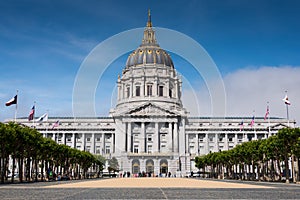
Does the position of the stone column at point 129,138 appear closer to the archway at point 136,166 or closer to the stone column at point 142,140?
the stone column at point 142,140

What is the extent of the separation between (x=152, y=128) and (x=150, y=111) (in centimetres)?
603

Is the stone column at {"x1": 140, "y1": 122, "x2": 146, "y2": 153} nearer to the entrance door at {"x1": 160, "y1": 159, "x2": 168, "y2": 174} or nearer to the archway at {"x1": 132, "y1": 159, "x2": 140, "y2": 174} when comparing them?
Result: the archway at {"x1": 132, "y1": 159, "x2": 140, "y2": 174}

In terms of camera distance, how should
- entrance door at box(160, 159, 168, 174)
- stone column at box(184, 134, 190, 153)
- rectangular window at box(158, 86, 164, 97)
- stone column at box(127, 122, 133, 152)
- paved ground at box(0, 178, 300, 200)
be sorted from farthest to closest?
Result: rectangular window at box(158, 86, 164, 97) < stone column at box(184, 134, 190, 153) < stone column at box(127, 122, 133, 152) < entrance door at box(160, 159, 168, 174) < paved ground at box(0, 178, 300, 200)

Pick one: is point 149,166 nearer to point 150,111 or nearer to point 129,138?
point 129,138

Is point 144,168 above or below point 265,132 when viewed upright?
below

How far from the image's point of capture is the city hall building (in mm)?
121812

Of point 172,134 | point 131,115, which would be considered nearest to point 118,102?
point 131,115

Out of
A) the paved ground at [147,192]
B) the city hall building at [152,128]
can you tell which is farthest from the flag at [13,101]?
the city hall building at [152,128]

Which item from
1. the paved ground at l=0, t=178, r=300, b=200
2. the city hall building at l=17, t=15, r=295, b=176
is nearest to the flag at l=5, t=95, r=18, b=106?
the paved ground at l=0, t=178, r=300, b=200

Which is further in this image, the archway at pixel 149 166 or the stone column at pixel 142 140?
the stone column at pixel 142 140

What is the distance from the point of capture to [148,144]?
424ft

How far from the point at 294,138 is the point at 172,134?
7717 centimetres

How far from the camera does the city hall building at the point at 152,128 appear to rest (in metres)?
122

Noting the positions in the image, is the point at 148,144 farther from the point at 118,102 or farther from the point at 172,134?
the point at 118,102
